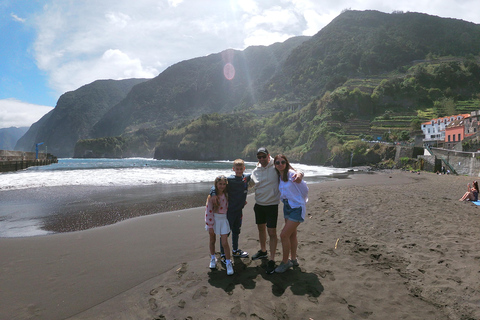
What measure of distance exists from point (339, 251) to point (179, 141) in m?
138

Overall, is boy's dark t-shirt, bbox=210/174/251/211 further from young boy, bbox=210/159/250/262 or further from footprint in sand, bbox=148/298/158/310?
footprint in sand, bbox=148/298/158/310

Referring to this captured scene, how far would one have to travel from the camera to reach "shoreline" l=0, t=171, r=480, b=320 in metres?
3.04

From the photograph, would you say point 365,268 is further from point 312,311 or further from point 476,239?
point 476,239

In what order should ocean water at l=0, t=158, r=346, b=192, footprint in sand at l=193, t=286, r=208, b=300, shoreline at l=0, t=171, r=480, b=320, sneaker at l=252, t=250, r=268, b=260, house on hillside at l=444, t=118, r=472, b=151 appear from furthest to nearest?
1. house on hillside at l=444, t=118, r=472, b=151
2. ocean water at l=0, t=158, r=346, b=192
3. sneaker at l=252, t=250, r=268, b=260
4. footprint in sand at l=193, t=286, r=208, b=300
5. shoreline at l=0, t=171, r=480, b=320

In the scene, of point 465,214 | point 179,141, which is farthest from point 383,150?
point 179,141

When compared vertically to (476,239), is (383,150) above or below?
above

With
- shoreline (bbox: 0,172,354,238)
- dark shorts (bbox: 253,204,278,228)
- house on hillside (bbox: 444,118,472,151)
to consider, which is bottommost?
shoreline (bbox: 0,172,354,238)

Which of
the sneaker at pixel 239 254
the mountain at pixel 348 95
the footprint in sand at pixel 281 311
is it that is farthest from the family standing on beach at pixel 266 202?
the mountain at pixel 348 95

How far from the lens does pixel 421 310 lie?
297 centimetres

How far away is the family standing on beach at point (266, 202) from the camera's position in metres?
3.92

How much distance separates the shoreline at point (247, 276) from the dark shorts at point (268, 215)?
800mm

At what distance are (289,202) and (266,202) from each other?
1.49 feet

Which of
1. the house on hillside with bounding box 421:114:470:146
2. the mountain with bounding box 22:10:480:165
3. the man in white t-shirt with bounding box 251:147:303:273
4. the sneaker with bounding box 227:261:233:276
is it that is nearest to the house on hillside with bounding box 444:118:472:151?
the house on hillside with bounding box 421:114:470:146

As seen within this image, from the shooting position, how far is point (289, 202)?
3910 millimetres
